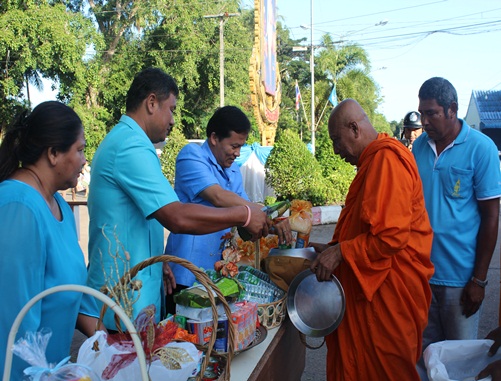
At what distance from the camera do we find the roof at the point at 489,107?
66.1ft

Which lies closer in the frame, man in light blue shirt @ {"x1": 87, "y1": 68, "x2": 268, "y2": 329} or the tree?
man in light blue shirt @ {"x1": 87, "y1": 68, "x2": 268, "y2": 329}

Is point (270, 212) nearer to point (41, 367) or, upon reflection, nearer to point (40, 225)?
point (40, 225)

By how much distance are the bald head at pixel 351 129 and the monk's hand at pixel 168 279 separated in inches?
42.2

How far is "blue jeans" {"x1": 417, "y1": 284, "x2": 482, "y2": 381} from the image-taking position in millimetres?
2742

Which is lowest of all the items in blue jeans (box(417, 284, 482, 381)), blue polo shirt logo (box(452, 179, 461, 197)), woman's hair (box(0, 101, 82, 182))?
blue jeans (box(417, 284, 482, 381))

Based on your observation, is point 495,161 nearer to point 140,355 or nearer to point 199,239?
point 199,239

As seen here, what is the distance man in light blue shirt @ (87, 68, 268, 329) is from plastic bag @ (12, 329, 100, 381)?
24.8 inches

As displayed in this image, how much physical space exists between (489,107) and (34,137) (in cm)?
2413

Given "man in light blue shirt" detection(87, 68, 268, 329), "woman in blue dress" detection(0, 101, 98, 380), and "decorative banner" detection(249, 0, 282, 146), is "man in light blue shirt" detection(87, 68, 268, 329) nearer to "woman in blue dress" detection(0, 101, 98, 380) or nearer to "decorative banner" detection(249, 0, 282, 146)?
"woman in blue dress" detection(0, 101, 98, 380)

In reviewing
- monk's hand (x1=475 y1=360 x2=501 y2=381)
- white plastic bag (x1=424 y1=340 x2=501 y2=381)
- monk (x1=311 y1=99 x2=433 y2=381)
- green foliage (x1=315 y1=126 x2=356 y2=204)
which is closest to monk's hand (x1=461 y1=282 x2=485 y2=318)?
monk (x1=311 y1=99 x2=433 y2=381)

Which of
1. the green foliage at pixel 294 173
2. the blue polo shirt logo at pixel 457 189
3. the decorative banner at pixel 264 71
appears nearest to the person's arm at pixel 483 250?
the blue polo shirt logo at pixel 457 189

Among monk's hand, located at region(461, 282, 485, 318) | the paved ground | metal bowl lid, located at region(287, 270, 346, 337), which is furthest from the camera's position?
the paved ground

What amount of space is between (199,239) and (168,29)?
21.8 meters

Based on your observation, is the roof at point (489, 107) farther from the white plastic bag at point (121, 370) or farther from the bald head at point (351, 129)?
the white plastic bag at point (121, 370)
